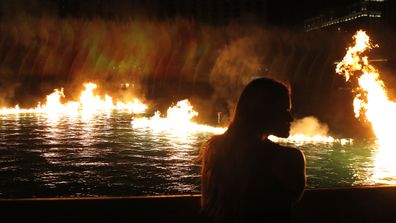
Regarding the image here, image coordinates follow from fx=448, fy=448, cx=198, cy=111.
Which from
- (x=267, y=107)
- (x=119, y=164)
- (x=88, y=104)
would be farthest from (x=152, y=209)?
(x=88, y=104)

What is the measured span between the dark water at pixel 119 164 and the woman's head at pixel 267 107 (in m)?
10.9

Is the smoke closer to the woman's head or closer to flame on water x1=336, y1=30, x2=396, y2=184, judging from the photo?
flame on water x1=336, y1=30, x2=396, y2=184

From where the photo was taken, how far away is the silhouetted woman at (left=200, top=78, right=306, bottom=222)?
2.38 metres

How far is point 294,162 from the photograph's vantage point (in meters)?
2.34

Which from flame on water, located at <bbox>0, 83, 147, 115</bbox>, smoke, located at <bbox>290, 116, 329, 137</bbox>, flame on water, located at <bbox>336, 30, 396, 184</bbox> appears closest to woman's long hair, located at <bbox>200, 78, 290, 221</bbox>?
flame on water, located at <bbox>336, 30, 396, 184</bbox>

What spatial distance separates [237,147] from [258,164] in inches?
6.4

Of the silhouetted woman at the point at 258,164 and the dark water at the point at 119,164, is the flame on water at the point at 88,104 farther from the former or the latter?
the silhouetted woman at the point at 258,164

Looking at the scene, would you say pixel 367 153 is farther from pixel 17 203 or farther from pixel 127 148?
pixel 17 203

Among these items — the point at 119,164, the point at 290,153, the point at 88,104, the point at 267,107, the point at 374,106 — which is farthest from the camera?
the point at 88,104

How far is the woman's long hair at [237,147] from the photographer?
2467 millimetres

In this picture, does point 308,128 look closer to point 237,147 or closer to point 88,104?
point 237,147

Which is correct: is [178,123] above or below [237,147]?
below

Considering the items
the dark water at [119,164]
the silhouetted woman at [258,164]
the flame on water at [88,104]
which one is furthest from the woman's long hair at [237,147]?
the flame on water at [88,104]

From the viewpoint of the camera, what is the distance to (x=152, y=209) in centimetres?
507
